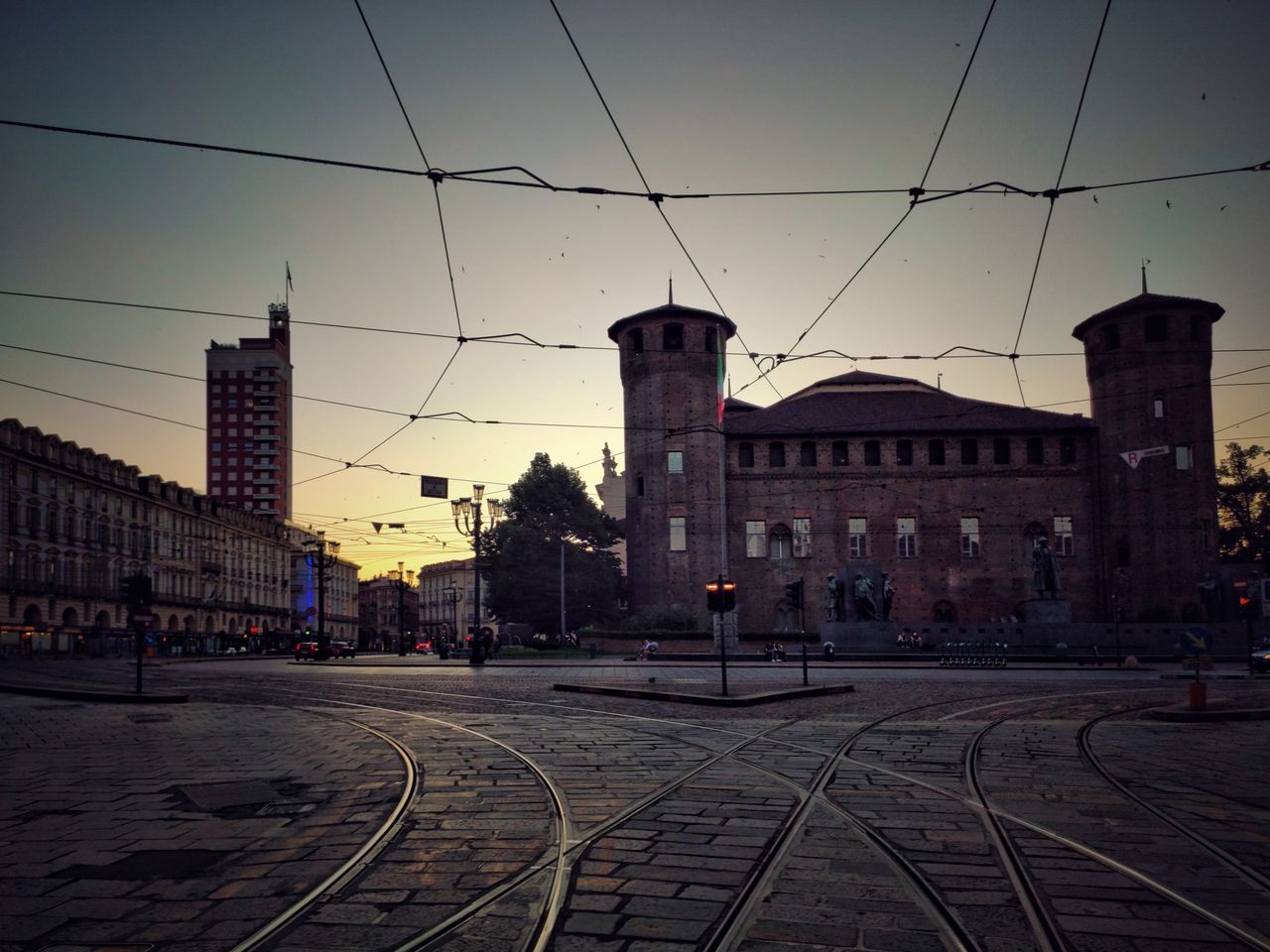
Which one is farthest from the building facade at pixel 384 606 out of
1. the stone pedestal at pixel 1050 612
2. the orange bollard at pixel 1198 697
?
the orange bollard at pixel 1198 697

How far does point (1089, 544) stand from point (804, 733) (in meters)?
47.4

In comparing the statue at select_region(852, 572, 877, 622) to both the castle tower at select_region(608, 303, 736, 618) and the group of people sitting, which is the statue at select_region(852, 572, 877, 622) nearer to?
the group of people sitting

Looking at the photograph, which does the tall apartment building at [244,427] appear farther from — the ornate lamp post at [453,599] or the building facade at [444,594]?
the building facade at [444,594]

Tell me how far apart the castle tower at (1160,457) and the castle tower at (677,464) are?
20240mm

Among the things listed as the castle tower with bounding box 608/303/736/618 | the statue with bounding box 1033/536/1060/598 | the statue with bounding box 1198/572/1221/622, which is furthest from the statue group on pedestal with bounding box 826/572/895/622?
the statue with bounding box 1198/572/1221/622

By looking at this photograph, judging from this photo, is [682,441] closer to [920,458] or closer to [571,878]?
[920,458]

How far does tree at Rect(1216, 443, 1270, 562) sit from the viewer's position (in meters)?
65.8

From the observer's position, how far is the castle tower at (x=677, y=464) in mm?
51969

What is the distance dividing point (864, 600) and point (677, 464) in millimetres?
15174

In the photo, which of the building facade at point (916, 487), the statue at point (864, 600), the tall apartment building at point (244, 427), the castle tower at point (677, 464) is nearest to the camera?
the statue at point (864, 600)

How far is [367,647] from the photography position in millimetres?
77938

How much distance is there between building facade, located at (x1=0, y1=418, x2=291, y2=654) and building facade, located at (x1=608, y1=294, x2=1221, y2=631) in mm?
26024

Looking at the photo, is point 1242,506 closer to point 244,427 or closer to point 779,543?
point 779,543

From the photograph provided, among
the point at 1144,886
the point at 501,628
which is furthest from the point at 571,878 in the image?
the point at 501,628
